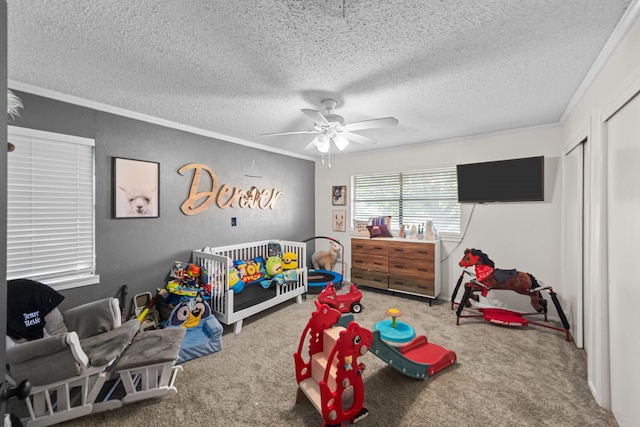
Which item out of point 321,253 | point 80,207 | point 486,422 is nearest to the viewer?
point 486,422

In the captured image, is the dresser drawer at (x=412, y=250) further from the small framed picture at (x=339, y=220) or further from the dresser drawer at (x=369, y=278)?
the small framed picture at (x=339, y=220)

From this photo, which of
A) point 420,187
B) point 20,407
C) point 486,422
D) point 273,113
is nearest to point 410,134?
point 420,187

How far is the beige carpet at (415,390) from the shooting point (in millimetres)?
1739

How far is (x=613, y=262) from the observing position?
172cm

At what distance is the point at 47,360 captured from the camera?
1.64 meters

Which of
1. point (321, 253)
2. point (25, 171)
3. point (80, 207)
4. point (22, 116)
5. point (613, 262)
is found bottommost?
point (321, 253)

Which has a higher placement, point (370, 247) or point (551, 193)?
point (551, 193)

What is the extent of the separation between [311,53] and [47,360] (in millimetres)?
2482

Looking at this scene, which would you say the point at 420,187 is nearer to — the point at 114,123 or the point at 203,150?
the point at 203,150

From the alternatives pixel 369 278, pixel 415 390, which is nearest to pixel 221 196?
pixel 369 278

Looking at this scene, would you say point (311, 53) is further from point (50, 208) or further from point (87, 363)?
point (50, 208)

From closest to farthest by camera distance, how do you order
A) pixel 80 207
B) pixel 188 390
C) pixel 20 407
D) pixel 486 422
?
1. pixel 486 422
2. pixel 20 407
3. pixel 188 390
4. pixel 80 207

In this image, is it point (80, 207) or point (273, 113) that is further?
point (273, 113)

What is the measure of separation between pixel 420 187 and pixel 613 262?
2.57 m
